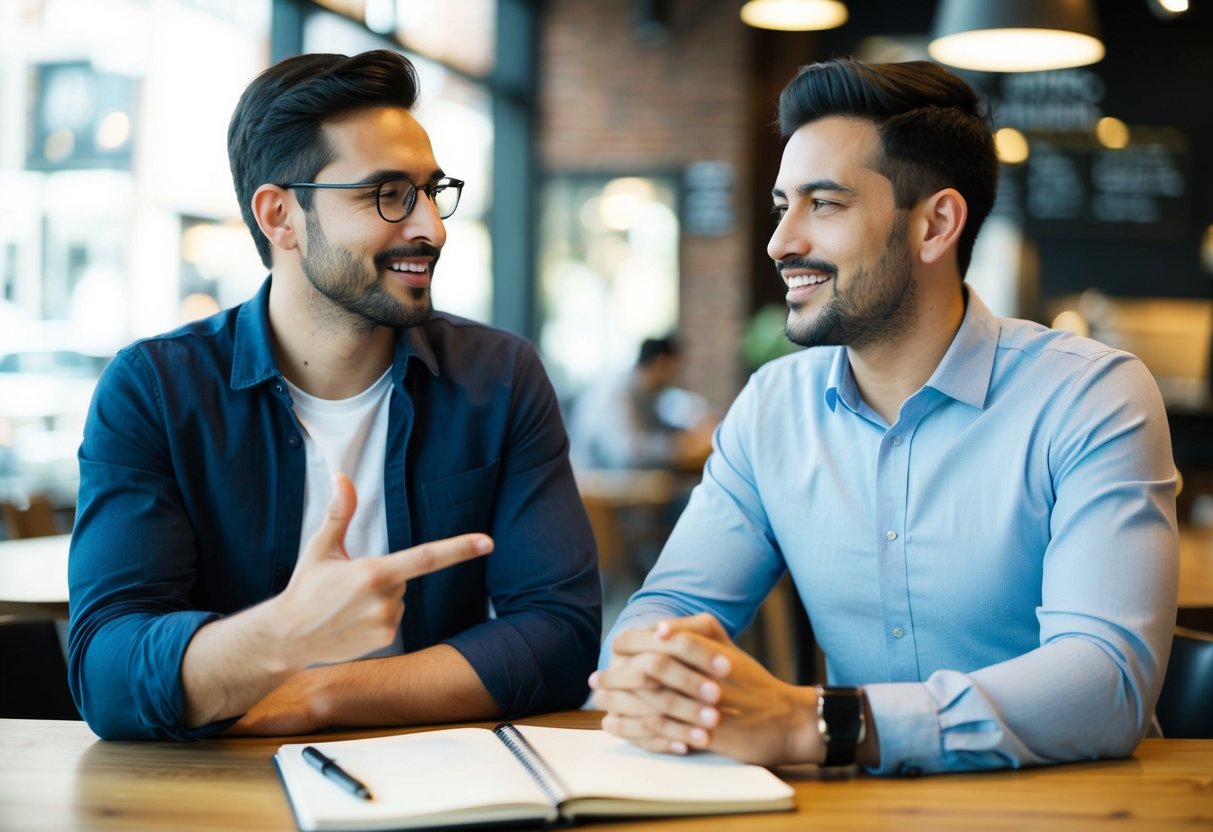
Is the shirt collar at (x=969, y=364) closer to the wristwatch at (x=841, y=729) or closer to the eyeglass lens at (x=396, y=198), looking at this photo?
the wristwatch at (x=841, y=729)

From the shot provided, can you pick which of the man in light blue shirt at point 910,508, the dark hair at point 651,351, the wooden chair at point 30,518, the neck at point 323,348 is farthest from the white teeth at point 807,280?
the dark hair at point 651,351

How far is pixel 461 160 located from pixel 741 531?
253 inches

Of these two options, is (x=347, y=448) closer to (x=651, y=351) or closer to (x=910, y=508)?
(x=910, y=508)

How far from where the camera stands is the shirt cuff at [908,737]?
1.37 m

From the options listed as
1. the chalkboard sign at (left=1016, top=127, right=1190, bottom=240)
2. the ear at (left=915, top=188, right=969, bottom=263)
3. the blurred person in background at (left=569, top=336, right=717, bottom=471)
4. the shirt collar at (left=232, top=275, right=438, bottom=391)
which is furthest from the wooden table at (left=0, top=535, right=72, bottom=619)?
the chalkboard sign at (left=1016, top=127, right=1190, bottom=240)

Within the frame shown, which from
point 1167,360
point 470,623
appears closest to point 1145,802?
point 470,623

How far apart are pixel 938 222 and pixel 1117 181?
7407mm

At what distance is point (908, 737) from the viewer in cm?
137

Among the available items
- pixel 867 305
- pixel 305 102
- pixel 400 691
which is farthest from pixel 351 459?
pixel 867 305

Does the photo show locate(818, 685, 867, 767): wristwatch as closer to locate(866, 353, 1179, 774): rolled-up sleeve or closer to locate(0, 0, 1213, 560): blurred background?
locate(866, 353, 1179, 774): rolled-up sleeve

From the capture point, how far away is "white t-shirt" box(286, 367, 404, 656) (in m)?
1.90

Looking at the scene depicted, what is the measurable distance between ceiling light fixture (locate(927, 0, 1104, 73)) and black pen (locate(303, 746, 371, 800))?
310cm

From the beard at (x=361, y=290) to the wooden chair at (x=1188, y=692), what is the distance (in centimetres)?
130

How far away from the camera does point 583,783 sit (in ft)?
4.10
